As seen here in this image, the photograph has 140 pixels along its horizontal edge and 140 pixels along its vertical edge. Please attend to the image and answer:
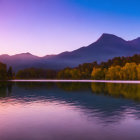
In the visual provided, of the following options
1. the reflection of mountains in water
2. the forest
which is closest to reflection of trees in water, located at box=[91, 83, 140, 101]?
the reflection of mountains in water

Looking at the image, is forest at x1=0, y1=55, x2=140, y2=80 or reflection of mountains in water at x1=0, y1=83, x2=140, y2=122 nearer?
reflection of mountains in water at x1=0, y1=83, x2=140, y2=122

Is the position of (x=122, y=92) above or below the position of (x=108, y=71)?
below

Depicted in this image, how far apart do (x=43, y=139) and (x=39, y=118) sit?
646cm

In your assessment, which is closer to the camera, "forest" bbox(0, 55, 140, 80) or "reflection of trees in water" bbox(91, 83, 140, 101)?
"reflection of trees in water" bbox(91, 83, 140, 101)

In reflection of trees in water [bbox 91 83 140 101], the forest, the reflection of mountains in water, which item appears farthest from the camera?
the forest

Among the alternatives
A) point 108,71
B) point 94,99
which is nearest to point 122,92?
point 94,99

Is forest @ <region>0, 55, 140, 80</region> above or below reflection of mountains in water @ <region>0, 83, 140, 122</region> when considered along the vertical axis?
above

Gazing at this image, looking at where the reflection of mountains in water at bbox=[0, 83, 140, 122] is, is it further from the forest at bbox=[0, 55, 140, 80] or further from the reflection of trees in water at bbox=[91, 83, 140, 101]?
the forest at bbox=[0, 55, 140, 80]

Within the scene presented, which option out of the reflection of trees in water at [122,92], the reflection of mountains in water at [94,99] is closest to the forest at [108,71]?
the reflection of trees in water at [122,92]

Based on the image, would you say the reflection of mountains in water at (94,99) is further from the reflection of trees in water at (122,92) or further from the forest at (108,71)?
the forest at (108,71)

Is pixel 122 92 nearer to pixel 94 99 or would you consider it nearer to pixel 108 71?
pixel 94 99

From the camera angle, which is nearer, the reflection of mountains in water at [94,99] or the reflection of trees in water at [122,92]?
the reflection of mountains in water at [94,99]

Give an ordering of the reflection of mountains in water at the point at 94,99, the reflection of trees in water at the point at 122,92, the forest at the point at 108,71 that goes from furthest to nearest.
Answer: the forest at the point at 108,71
the reflection of trees in water at the point at 122,92
the reflection of mountains in water at the point at 94,99

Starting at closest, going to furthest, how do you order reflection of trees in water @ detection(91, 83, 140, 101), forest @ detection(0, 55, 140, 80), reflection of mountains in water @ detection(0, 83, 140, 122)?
reflection of mountains in water @ detection(0, 83, 140, 122), reflection of trees in water @ detection(91, 83, 140, 101), forest @ detection(0, 55, 140, 80)
